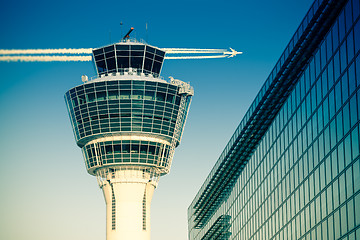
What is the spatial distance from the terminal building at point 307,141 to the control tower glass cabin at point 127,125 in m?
38.8

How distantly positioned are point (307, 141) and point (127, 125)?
72.9 metres

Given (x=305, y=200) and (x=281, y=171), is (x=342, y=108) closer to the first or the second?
(x=305, y=200)

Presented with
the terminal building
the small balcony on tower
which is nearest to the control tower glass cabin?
the small balcony on tower

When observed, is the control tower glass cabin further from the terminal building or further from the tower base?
the terminal building

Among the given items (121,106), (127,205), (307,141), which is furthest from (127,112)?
(307,141)

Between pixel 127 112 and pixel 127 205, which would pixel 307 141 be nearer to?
pixel 127 112

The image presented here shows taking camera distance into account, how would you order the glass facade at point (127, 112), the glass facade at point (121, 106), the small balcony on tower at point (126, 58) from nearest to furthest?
the glass facade at point (121, 106) < the glass facade at point (127, 112) < the small balcony on tower at point (126, 58)

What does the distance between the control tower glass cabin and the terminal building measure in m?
38.8

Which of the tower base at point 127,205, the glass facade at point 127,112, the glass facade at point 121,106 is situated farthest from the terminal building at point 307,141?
the tower base at point 127,205

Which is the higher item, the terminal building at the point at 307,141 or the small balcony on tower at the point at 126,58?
the small balcony on tower at the point at 126,58

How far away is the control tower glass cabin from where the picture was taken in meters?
130

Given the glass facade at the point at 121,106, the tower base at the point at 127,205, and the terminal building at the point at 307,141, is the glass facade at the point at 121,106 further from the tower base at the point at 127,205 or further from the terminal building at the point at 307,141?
the terminal building at the point at 307,141

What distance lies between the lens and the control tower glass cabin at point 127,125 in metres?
130

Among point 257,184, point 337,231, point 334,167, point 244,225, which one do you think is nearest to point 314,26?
point 334,167
